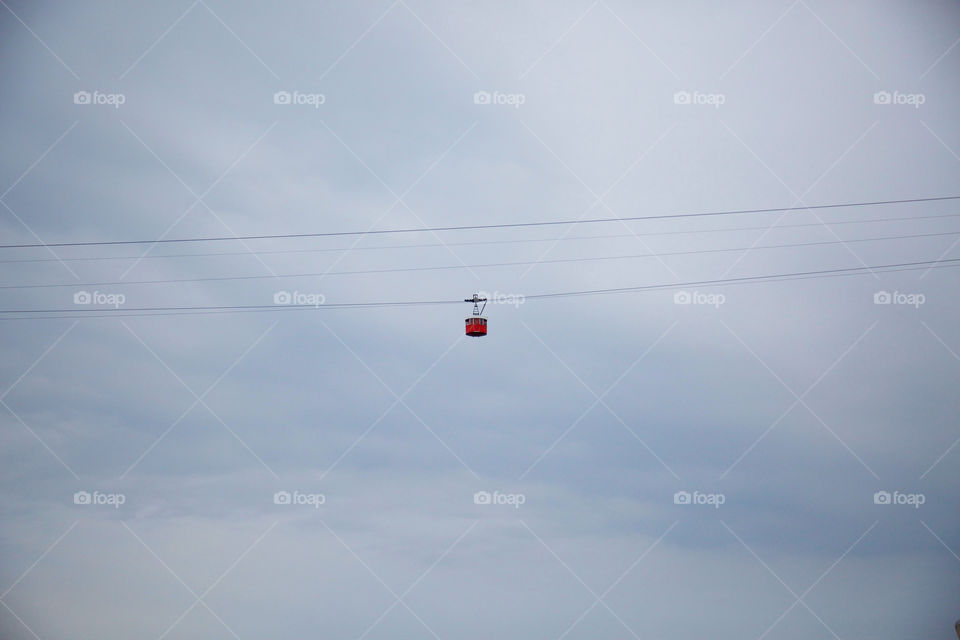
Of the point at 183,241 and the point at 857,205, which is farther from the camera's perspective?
the point at 183,241

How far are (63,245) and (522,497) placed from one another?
24.0m

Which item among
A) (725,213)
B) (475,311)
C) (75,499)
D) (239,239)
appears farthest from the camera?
(239,239)

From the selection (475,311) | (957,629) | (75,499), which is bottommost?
(957,629)

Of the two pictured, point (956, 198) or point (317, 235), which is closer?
point (956, 198)

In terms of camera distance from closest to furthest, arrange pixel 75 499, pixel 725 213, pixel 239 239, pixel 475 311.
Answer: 1. pixel 475 311
2. pixel 75 499
3. pixel 725 213
4. pixel 239 239

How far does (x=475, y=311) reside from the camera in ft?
94.9

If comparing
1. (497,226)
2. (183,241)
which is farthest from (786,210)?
(183,241)

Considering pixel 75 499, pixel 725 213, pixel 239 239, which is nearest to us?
pixel 75 499

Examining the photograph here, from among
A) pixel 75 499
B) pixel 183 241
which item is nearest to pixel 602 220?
pixel 183 241

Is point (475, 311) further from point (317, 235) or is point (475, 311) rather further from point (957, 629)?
point (957, 629)

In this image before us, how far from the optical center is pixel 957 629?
31.7 m

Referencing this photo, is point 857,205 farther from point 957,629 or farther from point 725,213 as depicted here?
point 957,629

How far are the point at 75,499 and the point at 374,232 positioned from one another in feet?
56.0

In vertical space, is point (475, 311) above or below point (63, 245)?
below
